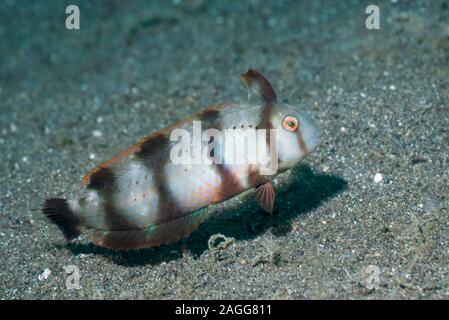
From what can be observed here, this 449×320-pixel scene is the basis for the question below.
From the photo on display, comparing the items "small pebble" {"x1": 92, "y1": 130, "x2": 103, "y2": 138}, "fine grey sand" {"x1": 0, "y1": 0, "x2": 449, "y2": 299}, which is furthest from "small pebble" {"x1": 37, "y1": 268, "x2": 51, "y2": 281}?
"small pebble" {"x1": 92, "y1": 130, "x2": 103, "y2": 138}

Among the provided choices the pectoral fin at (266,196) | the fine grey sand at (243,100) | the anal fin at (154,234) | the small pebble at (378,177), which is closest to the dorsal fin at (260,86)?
the pectoral fin at (266,196)

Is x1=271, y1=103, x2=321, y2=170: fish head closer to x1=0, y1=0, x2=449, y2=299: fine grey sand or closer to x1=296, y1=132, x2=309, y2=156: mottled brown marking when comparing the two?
x1=296, y1=132, x2=309, y2=156: mottled brown marking

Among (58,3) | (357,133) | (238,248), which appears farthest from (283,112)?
(58,3)

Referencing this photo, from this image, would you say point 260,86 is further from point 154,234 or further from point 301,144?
point 154,234

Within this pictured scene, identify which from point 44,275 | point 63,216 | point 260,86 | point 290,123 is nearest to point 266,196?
point 290,123
